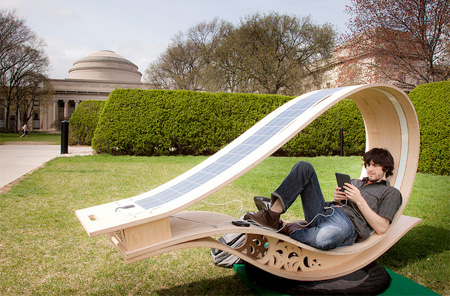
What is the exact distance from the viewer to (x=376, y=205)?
3.01 m

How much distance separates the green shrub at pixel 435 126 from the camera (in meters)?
9.20

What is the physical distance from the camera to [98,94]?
51.2 meters

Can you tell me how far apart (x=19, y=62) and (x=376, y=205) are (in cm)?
3944

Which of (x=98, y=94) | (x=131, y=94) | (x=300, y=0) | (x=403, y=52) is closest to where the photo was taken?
(x=300, y=0)

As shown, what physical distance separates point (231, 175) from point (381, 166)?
5.45 feet

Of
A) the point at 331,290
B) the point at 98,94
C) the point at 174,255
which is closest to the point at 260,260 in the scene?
the point at 331,290

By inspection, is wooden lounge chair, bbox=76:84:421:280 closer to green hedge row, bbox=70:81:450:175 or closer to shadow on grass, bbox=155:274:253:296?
shadow on grass, bbox=155:274:253:296

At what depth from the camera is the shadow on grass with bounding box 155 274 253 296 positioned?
2.92m

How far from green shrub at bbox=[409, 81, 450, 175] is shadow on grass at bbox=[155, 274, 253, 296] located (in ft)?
28.5

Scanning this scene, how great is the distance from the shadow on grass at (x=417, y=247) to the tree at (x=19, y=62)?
34849mm

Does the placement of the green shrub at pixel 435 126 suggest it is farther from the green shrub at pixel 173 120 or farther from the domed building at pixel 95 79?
the domed building at pixel 95 79

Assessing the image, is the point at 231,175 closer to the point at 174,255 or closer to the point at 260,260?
the point at 260,260

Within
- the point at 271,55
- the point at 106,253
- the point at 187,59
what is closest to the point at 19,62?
the point at 187,59

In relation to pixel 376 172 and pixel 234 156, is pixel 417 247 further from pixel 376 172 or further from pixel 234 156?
pixel 234 156
